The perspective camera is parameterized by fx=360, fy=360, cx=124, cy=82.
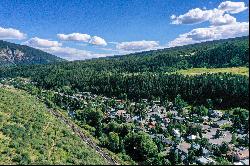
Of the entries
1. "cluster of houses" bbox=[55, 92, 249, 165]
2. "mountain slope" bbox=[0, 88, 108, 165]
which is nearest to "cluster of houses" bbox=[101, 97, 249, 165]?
"cluster of houses" bbox=[55, 92, 249, 165]

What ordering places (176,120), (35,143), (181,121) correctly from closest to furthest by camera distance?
(35,143)
(181,121)
(176,120)

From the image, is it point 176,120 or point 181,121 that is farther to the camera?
point 176,120

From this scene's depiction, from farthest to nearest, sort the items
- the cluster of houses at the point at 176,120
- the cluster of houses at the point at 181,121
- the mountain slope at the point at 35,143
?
the cluster of houses at the point at 181,121 < the cluster of houses at the point at 176,120 < the mountain slope at the point at 35,143

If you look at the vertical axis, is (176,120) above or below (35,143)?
below

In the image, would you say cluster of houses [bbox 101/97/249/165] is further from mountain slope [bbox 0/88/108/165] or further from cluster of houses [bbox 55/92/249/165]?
mountain slope [bbox 0/88/108/165]

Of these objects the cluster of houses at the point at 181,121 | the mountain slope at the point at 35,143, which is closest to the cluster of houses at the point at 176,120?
the cluster of houses at the point at 181,121

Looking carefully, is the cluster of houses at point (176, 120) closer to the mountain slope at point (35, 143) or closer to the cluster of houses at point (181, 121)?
the cluster of houses at point (181, 121)

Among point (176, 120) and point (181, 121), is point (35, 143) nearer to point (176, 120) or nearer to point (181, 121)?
point (181, 121)

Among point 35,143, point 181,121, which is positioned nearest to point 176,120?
point 181,121

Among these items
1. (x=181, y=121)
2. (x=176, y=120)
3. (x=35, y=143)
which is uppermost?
(x=35, y=143)
